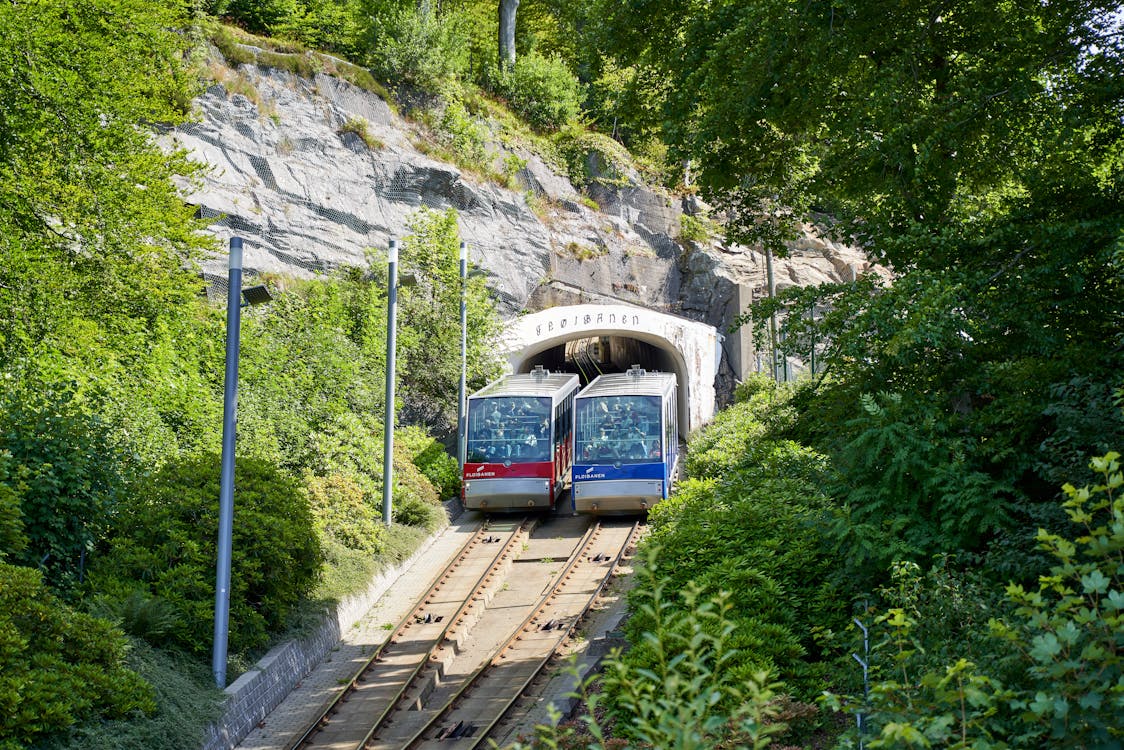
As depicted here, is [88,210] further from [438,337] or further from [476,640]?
[438,337]

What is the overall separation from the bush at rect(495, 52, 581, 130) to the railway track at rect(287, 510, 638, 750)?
23.4 m

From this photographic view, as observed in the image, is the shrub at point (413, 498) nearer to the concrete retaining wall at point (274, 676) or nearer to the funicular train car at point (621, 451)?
the funicular train car at point (621, 451)

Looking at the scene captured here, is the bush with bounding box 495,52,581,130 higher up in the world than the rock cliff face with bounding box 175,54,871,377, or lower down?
higher up

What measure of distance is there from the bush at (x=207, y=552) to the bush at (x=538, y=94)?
95.9 feet

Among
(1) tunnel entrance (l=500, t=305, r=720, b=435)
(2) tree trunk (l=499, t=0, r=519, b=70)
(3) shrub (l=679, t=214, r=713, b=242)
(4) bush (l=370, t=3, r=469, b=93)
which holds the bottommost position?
(1) tunnel entrance (l=500, t=305, r=720, b=435)

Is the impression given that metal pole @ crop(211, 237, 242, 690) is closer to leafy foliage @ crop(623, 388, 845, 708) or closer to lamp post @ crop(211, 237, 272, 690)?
→ lamp post @ crop(211, 237, 272, 690)

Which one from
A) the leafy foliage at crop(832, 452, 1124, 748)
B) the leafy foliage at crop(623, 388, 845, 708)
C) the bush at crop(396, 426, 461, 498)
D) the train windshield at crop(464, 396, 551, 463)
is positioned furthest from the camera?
the bush at crop(396, 426, 461, 498)

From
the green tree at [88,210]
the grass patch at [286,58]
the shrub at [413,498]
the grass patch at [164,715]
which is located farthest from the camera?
the grass patch at [286,58]

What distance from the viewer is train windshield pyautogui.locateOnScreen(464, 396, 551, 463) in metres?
22.2

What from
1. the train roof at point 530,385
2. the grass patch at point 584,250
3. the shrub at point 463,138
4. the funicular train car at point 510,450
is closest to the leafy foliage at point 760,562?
the funicular train car at point 510,450

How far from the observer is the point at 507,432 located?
73.3 ft

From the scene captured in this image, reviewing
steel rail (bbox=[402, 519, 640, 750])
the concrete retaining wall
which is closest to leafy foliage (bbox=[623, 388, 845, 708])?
steel rail (bbox=[402, 519, 640, 750])

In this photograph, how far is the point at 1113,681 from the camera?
173 inches

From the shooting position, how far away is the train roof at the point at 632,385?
2214 cm
